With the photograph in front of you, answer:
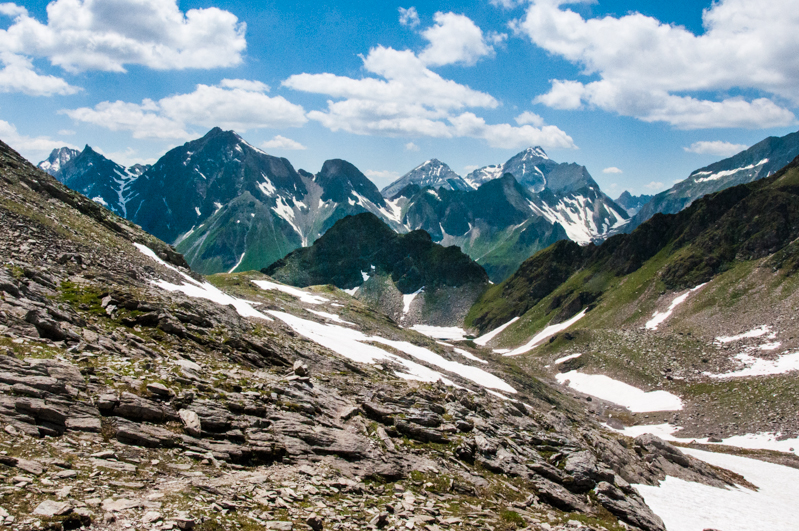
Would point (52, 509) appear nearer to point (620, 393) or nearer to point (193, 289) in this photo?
point (193, 289)

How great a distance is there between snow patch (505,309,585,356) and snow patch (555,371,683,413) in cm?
4515

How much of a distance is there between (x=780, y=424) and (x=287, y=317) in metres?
87.4

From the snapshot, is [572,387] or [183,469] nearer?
[183,469]

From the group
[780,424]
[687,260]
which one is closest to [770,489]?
[780,424]

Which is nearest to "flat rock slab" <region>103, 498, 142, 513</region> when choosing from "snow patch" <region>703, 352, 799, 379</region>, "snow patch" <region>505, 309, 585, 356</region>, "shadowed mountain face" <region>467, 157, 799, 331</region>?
"snow patch" <region>703, 352, 799, 379</region>

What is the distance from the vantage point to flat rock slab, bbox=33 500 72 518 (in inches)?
459

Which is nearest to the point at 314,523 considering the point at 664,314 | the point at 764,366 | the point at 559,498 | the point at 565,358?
the point at 559,498

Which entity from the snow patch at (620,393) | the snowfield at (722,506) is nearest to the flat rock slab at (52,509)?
the snowfield at (722,506)

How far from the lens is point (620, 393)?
117312 mm

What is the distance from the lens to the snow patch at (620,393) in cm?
10681

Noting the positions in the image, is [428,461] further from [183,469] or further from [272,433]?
[183,469]

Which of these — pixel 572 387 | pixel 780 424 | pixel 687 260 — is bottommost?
pixel 572 387

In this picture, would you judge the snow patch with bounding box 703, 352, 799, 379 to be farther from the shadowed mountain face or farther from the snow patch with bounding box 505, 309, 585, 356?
the snow patch with bounding box 505, 309, 585, 356

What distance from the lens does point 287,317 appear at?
2899 inches
